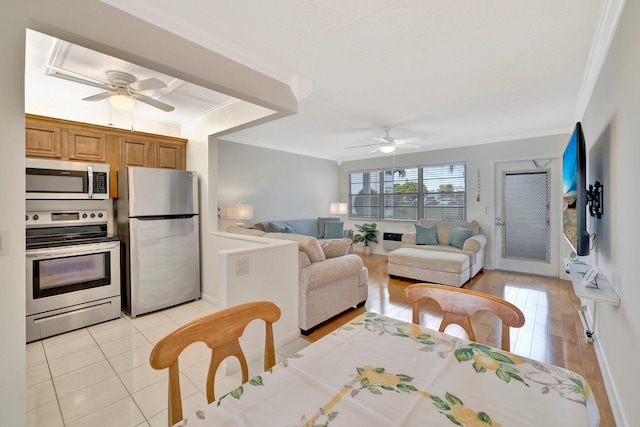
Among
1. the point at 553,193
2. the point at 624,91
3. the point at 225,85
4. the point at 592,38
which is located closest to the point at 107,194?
the point at 225,85

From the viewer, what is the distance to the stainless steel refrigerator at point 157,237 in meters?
3.26

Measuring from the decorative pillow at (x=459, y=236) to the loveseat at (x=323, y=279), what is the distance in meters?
2.52

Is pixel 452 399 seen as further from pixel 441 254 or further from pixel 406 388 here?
pixel 441 254

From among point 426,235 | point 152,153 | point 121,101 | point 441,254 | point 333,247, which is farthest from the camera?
point 426,235

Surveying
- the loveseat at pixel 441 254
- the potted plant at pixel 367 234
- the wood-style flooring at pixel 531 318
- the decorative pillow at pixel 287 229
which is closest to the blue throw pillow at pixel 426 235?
the loveseat at pixel 441 254

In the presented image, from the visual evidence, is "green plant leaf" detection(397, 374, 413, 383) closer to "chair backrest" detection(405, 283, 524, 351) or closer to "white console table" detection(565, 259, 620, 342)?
"chair backrest" detection(405, 283, 524, 351)

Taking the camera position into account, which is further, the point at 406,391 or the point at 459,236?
the point at 459,236

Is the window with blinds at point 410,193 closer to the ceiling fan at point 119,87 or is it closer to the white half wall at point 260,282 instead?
the white half wall at point 260,282

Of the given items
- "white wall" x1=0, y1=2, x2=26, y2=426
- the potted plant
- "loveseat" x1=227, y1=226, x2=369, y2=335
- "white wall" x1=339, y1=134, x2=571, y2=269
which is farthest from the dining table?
the potted plant

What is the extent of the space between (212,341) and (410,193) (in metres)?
6.16

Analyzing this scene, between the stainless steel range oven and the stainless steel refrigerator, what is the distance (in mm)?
190

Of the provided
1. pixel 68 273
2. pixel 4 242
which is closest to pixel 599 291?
pixel 4 242

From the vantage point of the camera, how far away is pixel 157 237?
3.41 metres

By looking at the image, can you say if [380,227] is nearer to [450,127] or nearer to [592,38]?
[450,127]
